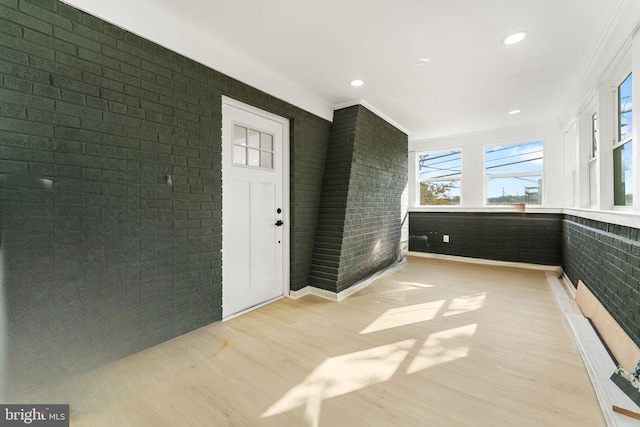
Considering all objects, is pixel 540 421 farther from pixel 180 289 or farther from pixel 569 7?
pixel 569 7

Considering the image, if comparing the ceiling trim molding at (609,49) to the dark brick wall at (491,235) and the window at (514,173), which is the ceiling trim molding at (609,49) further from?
the dark brick wall at (491,235)

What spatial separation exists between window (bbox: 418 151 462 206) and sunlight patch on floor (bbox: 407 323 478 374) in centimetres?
381

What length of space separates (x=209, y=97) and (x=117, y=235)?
4.77 ft

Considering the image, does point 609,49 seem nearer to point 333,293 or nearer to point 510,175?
point 510,175

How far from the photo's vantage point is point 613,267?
226 cm

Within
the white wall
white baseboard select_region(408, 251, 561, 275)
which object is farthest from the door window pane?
white baseboard select_region(408, 251, 561, 275)

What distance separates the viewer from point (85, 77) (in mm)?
1814

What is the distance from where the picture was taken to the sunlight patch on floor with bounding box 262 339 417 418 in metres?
1.63

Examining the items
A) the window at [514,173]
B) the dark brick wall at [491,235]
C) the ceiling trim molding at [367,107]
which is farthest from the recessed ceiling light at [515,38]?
the dark brick wall at [491,235]

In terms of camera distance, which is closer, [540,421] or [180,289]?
[540,421]

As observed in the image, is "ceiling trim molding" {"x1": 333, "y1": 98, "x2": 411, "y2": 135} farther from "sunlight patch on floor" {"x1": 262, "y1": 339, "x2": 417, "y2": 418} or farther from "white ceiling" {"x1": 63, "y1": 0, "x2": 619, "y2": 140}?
"sunlight patch on floor" {"x1": 262, "y1": 339, "x2": 417, "y2": 418}

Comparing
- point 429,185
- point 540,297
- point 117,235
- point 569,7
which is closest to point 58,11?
point 117,235

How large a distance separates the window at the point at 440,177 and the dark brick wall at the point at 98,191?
484 centimetres

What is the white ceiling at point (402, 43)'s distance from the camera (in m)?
2.05
